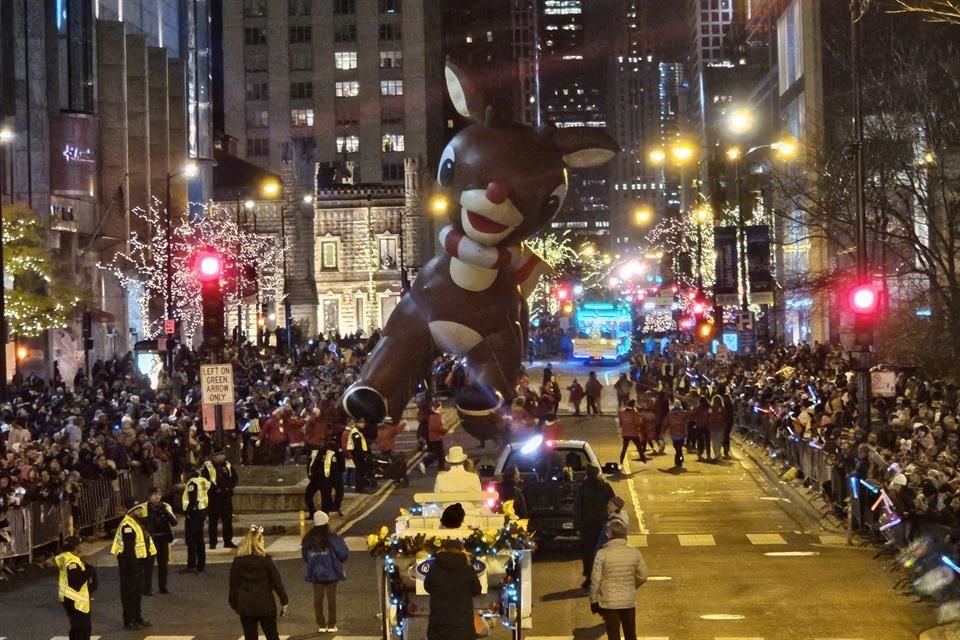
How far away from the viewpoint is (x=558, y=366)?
69.8m

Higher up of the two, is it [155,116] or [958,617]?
[155,116]

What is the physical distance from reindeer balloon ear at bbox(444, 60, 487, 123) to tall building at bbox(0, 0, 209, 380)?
34.6 metres

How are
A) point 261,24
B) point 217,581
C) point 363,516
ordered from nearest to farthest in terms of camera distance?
point 217,581, point 363,516, point 261,24

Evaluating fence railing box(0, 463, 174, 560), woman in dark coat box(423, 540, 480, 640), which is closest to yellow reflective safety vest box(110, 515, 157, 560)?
fence railing box(0, 463, 174, 560)

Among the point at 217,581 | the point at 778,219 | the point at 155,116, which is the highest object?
the point at 155,116

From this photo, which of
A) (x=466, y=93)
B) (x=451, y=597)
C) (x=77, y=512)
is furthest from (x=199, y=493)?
(x=451, y=597)

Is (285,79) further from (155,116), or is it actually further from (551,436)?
(551,436)

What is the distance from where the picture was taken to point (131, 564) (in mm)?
16938

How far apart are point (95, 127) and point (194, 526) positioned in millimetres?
39643

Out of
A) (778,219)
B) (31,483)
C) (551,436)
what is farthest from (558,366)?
(31,483)

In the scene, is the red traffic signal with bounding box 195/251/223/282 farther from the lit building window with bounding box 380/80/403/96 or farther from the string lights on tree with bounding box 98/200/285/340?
the lit building window with bounding box 380/80/403/96

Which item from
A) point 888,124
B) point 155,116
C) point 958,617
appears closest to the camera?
point 958,617

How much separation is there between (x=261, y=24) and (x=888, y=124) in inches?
3497

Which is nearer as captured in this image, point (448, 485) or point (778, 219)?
point (448, 485)
